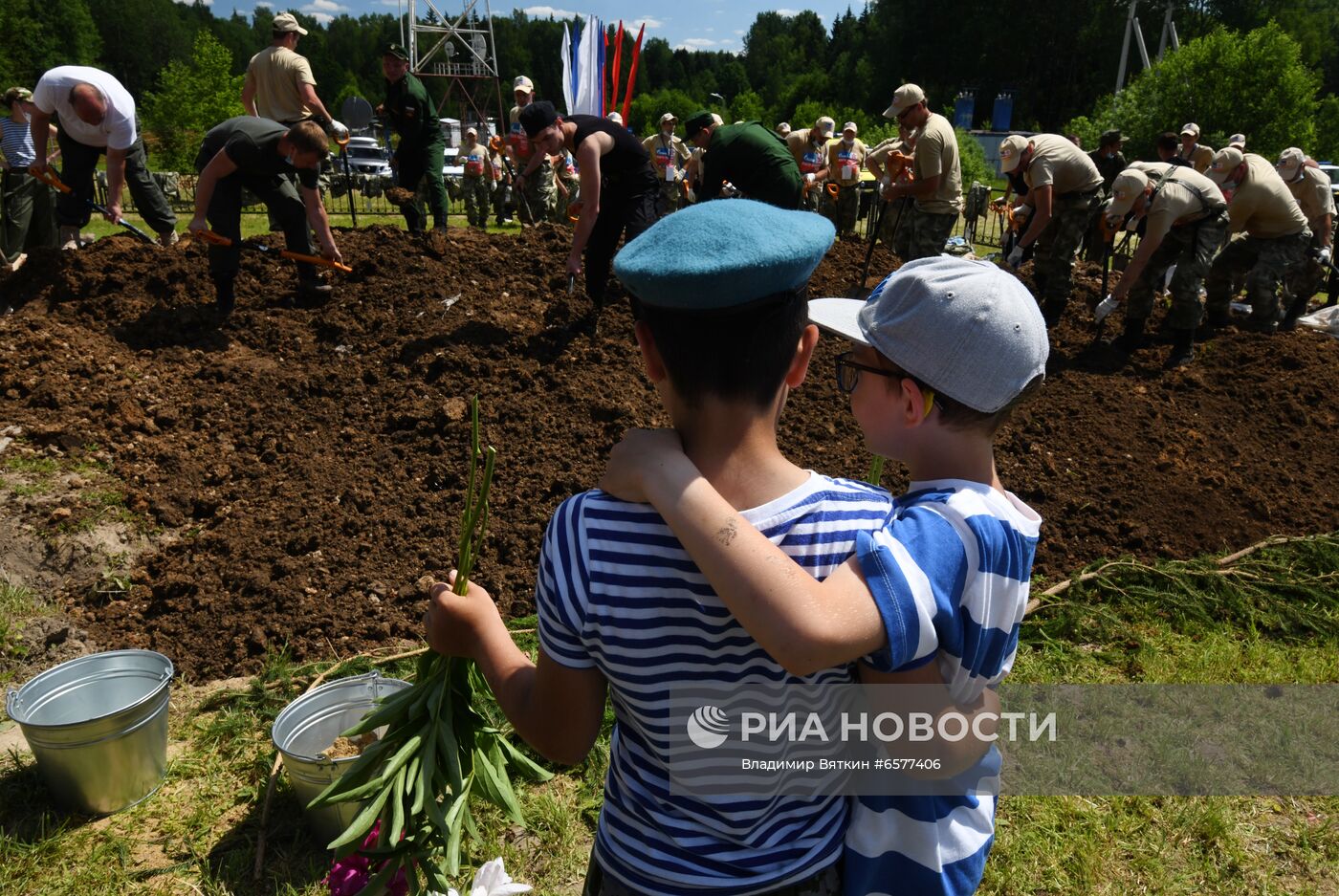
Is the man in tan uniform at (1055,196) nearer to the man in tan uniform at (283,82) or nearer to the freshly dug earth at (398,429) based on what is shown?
the freshly dug earth at (398,429)

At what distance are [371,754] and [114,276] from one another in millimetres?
6518

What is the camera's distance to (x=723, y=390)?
1.08m

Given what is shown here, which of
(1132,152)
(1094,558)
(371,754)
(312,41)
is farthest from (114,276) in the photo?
(312,41)

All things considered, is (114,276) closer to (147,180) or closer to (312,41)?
(147,180)

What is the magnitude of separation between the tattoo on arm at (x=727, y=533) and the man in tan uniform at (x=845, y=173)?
41.5 feet

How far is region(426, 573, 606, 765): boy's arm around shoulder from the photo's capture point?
1156mm

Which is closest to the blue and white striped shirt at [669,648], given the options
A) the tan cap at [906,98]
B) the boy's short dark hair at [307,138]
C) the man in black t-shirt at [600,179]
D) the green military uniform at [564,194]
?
the man in black t-shirt at [600,179]

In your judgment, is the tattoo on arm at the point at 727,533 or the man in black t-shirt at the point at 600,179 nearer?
the tattoo on arm at the point at 727,533

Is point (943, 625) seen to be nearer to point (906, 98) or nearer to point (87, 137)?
point (906, 98)

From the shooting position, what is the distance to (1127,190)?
7094 millimetres

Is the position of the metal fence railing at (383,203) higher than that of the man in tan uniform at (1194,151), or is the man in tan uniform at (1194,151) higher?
the man in tan uniform at (1194,151)

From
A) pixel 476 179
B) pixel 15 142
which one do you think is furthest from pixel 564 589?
pixel 476 179

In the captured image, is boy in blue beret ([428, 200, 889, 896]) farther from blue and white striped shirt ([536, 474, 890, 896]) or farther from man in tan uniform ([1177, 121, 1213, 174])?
man in tan uniform ([1177, 121, 1213, 174])

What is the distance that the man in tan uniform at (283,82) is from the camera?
778 centimetres
